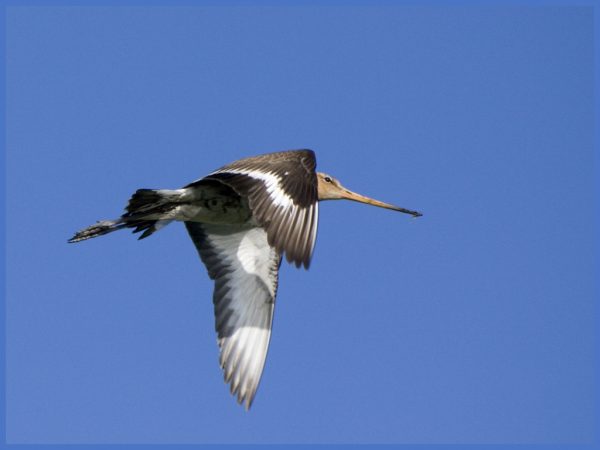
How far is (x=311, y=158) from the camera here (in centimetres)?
887

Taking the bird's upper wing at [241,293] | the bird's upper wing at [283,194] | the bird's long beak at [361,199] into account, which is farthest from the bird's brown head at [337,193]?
the bird's upper wing at [283,194]

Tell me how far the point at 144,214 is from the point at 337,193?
2.74 metres

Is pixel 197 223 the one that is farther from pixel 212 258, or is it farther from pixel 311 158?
pixel 311 158

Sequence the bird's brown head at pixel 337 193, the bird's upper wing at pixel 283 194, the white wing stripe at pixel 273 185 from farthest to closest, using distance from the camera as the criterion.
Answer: the bird's brown head at pixel 337 193
the white wing stripe at pixel 273 185
the bird's upper wing at pixel 283 194

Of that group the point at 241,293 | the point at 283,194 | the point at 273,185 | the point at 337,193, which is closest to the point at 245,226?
the point at 241,293

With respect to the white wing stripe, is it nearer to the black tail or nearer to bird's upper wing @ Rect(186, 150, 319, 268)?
bird's upper wing @ Rect(186, 150, 319, 268)

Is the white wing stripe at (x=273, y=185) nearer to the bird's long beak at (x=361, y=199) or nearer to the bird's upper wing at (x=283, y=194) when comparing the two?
the bird's upper wing at (x=283, y=194)

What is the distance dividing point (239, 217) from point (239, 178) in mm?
1218

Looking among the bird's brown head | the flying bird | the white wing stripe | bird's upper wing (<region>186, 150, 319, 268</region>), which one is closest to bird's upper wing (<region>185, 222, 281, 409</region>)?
the flying bird

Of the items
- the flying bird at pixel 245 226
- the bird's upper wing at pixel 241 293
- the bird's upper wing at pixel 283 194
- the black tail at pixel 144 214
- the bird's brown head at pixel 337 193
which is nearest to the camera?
the bird's upper wing at pixel 283 194

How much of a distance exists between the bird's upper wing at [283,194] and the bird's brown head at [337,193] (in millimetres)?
2056

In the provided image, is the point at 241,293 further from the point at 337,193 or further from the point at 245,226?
the point at 337,193

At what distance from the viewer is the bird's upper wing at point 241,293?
32.7 ft

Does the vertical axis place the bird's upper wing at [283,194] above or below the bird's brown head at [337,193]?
below
